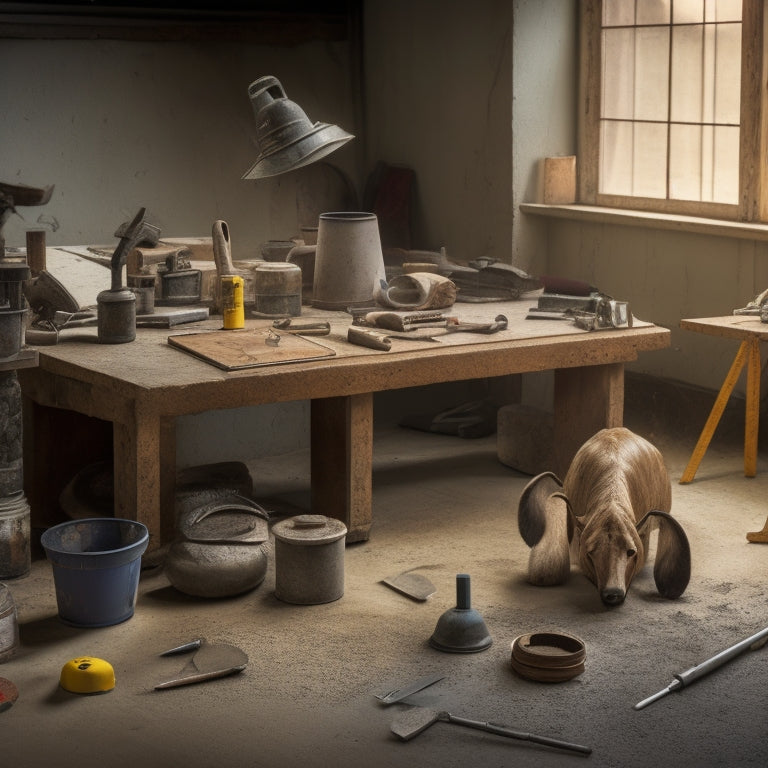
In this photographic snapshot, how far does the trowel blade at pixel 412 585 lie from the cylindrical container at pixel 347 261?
5.29ft

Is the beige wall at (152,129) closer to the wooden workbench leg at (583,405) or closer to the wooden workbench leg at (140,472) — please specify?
the wooden workbench leg at (583,405)

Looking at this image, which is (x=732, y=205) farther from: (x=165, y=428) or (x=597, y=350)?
(x=165, y=428)

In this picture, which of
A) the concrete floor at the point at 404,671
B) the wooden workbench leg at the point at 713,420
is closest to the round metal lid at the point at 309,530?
the concrete floor at the point at 404,671

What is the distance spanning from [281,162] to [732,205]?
2.79m

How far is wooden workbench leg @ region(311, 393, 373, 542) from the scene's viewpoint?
5520 mm

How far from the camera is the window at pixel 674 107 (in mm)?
6996

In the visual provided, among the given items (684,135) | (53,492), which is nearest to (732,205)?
(684,135)

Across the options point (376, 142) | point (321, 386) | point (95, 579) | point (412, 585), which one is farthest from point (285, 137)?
point (376, 142)

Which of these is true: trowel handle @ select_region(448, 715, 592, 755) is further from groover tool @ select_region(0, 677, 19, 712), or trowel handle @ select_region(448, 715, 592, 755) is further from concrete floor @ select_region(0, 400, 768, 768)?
groover tool @ select_region(0, 677, 19, 712)

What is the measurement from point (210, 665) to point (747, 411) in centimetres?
333

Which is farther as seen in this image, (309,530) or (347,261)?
(347,261)

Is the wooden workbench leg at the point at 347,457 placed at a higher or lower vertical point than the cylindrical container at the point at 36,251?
lower

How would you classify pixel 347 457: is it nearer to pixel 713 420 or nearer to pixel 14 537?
pixel 14 537

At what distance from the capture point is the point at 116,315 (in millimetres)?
5535
